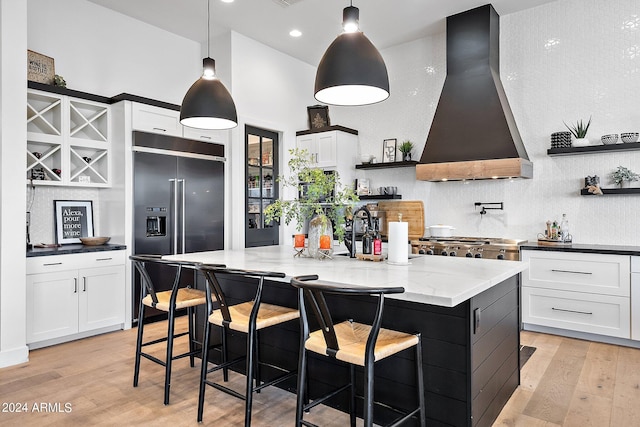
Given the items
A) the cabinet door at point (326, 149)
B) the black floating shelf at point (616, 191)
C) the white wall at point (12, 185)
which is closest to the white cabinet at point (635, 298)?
the black floating shelf at point (616, 191)

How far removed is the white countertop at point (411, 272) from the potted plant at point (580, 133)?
2.45 metres

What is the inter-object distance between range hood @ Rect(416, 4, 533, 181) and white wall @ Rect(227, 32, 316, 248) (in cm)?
222

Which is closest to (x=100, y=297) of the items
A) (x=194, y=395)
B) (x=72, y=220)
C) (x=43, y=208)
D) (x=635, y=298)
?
(x=72, y=220)

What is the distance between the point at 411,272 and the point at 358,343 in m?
0.58

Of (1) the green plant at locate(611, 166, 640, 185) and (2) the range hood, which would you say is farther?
(2) the range hood

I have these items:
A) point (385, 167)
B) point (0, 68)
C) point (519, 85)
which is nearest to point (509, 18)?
point (519, 85)

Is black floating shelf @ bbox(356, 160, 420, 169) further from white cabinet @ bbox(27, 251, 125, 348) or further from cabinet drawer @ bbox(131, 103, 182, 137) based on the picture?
white cabinet @ bbox(27, 251, 125, 348)

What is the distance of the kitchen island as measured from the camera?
195 cm

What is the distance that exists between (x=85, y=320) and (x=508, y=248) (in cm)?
424

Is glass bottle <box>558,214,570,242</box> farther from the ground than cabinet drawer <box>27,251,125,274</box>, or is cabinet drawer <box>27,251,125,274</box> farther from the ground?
glass bottle <box>558,214,570,242</box>

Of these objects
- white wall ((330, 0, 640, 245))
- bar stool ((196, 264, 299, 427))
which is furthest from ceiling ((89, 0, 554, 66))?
bar stool ((196, 264, 299, 427))

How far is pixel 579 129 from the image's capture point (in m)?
4.29

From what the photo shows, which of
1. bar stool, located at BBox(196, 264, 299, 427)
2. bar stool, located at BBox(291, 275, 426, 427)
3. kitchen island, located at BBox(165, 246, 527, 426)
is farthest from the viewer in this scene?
bar stool, located at BBox(196, 264, 299, 427)

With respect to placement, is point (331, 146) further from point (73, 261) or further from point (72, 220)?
point (73, 261)
